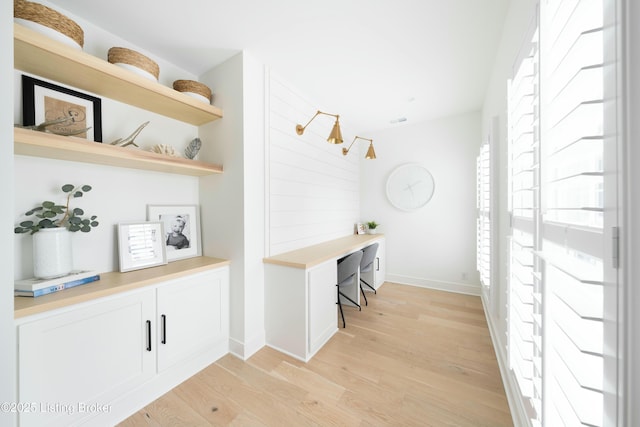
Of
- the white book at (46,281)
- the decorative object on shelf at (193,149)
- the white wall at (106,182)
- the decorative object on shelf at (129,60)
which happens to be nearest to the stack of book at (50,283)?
the white book at (46,281)

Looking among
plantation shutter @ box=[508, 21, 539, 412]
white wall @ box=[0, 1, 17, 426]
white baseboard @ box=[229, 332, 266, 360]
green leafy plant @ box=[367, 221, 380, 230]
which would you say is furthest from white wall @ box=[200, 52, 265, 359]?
green leafy plant @ box=[367, 221, 380, 230]

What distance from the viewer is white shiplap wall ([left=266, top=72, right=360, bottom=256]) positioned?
221 cm

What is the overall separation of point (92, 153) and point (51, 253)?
61 cm

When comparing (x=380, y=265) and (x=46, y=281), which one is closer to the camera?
(x=46, y=281)

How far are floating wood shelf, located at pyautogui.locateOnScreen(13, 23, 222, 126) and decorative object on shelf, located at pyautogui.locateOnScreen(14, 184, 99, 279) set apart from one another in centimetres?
67

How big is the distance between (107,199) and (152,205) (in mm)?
277

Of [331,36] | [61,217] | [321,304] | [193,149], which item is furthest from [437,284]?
[61,217]

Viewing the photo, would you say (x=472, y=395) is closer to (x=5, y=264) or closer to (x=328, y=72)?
(x=5, y=264)

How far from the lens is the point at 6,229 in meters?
0.78

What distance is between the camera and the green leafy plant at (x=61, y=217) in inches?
49.9

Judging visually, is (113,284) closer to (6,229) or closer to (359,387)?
(6,229)

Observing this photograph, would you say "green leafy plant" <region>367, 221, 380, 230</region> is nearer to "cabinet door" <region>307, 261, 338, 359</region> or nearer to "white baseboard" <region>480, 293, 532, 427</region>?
"cabinet door" <region>307, 261, 338, 359</region>

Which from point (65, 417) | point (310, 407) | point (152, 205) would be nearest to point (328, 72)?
point (152, 205)

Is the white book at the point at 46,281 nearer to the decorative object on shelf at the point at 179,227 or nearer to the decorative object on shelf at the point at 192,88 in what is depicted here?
the decorative object on shelf at the point at 179,227
